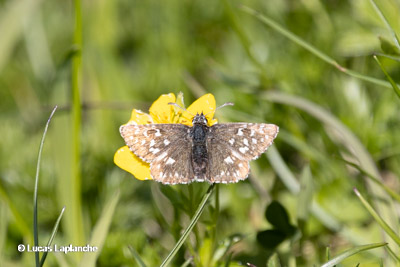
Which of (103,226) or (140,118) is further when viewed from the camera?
(140,118)

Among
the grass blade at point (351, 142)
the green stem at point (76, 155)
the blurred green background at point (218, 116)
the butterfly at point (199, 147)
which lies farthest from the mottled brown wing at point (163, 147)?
the grass blade at point (351, 142)

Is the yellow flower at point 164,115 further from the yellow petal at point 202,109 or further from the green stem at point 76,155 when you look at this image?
the green stem at point 76,155

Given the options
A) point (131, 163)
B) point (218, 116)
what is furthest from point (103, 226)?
point (218, 116)

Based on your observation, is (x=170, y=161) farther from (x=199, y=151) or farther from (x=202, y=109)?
(x=202, y=109)

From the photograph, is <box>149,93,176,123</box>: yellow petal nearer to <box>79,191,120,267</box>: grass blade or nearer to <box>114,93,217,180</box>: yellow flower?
<box>114,93,217,180</box>: yellow flower

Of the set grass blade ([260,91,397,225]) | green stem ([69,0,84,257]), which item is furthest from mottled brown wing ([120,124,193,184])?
grass blade ([260,91,397,225])

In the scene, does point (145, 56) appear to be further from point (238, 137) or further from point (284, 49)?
point (238, 137)
